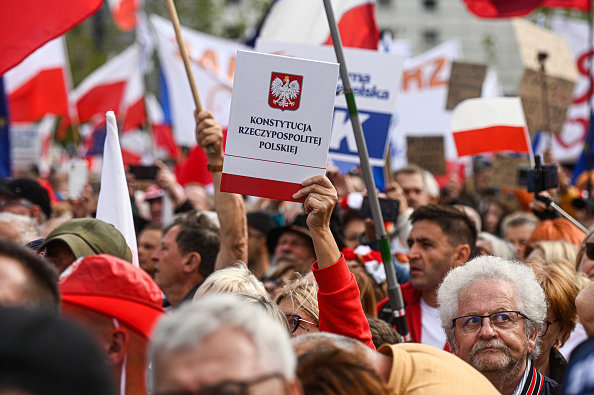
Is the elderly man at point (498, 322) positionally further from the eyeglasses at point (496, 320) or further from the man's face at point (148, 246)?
the man's face at point (148, 246)

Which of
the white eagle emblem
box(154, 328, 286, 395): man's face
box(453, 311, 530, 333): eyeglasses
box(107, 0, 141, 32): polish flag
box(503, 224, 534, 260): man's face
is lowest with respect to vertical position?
box(503, 224, 534, 260): man's face

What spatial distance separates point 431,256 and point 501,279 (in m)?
1.43

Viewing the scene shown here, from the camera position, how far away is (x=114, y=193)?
12.7 ft

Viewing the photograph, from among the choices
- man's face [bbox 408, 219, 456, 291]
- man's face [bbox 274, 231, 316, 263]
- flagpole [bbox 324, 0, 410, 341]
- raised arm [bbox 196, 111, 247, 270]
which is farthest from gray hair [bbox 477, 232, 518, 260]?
raised arm [bbox 196, 111, 247, 270]

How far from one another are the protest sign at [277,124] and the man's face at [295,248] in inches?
100

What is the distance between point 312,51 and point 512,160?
11.3 feet

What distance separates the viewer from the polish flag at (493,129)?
6500 millimetres

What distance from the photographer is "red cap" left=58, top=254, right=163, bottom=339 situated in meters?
2.30

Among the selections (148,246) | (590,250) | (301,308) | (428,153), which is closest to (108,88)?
(428,153)

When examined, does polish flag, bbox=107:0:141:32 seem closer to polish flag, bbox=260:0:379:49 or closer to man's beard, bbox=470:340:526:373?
polish flag, bbox=260:0:379:49

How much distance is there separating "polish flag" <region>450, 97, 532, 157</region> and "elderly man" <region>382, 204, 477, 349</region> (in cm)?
175

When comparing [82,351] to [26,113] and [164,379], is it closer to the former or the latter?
[164,379]

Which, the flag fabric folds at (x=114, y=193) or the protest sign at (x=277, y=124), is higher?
the protest sign at (x=277, y=124)

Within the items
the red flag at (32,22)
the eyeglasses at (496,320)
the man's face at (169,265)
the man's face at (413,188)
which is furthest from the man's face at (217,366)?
the man's face at (413,188)
